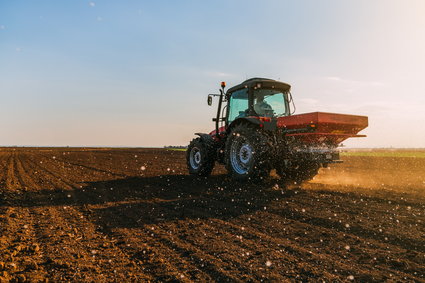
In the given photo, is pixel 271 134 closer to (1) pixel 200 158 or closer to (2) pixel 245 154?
(2) pixel 245 154

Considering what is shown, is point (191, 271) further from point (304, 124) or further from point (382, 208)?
point (304, 124)

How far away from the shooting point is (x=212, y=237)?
3.56m

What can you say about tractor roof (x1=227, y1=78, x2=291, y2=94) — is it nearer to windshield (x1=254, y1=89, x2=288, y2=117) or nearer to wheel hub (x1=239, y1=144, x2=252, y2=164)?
windshield (x1=254, y1=89, x2=288, y2=117)

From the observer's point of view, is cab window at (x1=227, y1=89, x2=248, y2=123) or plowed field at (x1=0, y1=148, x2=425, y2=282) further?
cab window at (x1=227, y1=89, x2=248, y2=123)

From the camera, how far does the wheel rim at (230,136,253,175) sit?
24.4 feet

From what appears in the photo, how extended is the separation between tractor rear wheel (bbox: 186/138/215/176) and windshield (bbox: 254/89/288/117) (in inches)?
86.7

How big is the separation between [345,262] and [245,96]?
5928mm

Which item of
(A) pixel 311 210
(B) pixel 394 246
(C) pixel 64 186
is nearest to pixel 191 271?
(B) pixel 394 246

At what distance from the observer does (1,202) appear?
18.1 ft

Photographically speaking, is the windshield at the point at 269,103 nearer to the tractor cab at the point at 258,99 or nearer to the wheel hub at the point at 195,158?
the tractor cab at the point at 258,99

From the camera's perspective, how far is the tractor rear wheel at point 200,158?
926 cm

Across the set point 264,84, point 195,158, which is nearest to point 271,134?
point 264,84

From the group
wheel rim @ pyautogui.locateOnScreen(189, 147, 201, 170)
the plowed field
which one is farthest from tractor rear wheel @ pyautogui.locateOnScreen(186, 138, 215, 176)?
the plowed field

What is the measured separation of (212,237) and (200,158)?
232 inches
